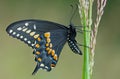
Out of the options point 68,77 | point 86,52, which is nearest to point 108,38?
point 68,77

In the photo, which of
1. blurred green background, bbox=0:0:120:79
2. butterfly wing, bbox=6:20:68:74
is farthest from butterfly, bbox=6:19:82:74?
blurred green background, bbox=0:0:120:79

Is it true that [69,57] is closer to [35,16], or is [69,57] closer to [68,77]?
[68,77]

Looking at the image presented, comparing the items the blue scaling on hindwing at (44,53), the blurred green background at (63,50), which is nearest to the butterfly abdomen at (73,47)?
the blue scaling on hindwing at (44,53)

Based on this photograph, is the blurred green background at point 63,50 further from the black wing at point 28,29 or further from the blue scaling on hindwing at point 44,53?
the black wing at point 28,29

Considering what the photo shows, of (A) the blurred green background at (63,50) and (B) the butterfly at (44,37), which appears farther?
(A) the blurred green background at (63,50)

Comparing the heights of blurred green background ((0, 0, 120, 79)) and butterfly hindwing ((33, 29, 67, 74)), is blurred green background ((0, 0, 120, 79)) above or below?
below

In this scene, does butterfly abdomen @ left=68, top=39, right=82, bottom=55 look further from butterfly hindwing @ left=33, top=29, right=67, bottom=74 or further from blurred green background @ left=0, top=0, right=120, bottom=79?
blurred green background @ left=0, top=0, right=120, bottom=79
